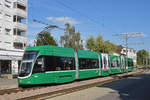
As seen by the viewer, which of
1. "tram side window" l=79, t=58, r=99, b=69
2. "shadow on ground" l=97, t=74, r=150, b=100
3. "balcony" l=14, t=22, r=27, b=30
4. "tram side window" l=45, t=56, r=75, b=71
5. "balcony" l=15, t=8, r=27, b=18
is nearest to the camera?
"shadow on ground" l=97, t=74, r=150, b=100

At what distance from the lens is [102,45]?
5081cm

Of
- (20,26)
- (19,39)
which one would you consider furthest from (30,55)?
(20,26)

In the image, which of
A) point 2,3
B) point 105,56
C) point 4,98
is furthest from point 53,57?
point 2,3

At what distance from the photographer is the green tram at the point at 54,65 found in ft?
45.9

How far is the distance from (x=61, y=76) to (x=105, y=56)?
10225mm

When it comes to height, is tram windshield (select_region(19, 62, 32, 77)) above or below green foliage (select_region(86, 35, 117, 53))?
below

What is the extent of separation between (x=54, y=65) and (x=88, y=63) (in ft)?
18.6

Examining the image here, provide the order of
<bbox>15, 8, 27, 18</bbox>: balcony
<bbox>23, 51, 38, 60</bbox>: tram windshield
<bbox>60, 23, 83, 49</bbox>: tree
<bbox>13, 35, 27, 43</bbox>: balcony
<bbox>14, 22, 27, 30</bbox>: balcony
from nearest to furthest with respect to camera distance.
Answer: <bbox>23, 51, 38, 60</bbox>: tram windshield → <bbox>13, 35, 27, 43</bbox>: balcony → <bbox>14, 22, 27, 30</bbox>: balcony → <bbox>15, 8, 27, 18</bbox>: balcony → <bbox>60, 23, 83, 49</bbox>: tree

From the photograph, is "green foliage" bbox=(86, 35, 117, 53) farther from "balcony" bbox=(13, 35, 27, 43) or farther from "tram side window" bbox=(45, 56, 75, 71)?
"tram side window" bbox=(45, 56, 75, 71)

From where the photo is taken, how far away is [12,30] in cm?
3256

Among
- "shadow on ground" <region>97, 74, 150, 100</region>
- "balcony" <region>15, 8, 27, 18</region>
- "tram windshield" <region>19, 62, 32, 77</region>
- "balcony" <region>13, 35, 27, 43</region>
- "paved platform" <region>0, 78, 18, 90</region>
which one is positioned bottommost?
"paved platform" <region>0, 78, 18, 90</region>

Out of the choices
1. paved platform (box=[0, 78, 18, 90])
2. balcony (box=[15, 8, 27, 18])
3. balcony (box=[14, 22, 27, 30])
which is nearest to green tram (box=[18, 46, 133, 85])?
paved platform (box=[0, 78, 18, 90])

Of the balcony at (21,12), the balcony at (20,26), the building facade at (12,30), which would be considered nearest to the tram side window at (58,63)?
the building facade at (12,30)

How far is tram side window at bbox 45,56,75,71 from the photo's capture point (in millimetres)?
14796
